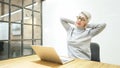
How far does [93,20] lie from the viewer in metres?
2.62

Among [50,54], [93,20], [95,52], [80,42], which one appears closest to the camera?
[50,54]

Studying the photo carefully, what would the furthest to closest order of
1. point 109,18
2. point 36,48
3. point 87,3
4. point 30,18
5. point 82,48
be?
point 30,18 → point 87,3 → point 109,18 → point 82,48 → point 36,48

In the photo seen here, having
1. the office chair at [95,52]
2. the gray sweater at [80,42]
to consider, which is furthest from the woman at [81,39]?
the office chair at [95,52]

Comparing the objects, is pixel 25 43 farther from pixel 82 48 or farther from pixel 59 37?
pixel 82 48

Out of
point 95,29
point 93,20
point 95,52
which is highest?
point 93,20

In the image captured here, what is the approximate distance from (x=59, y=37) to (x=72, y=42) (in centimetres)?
142

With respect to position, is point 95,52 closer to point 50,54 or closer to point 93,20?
A: point 50,54

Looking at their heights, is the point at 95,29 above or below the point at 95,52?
above

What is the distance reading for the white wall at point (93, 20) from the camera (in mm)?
2400

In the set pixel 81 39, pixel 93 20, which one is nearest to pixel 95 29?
pixel 81 39

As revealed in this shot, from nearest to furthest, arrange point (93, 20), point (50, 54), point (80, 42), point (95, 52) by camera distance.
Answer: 1. point (50, 54)
2. point (80, 42)
3. point (95, 52)
4. point (93, 20)

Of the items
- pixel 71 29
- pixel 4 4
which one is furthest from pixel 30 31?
pixel 71 29

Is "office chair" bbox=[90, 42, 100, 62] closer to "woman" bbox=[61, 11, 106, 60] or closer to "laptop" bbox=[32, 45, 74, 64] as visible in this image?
"woman" bbox=[61, 11, 106, 60]

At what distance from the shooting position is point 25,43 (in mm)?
2805
